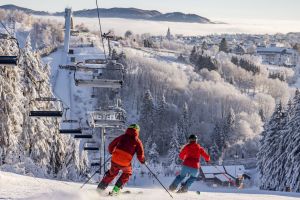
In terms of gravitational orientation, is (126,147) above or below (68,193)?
above

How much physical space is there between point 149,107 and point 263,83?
58.8 metres

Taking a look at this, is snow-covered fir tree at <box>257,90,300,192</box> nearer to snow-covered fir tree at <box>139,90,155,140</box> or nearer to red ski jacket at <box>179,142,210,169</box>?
red ski jacket at <box>179,142,210,169</box>

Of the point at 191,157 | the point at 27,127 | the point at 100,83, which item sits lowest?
the point at 27,127

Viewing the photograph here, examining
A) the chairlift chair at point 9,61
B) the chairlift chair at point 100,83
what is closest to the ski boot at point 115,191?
the chairlift chair at point 9,61

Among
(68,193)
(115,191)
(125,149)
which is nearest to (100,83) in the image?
(125,149)

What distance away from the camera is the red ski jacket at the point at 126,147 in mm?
9250

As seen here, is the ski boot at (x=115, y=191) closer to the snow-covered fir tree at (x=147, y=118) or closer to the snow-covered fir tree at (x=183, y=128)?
the snow-covered fir tree at (x=183, y=128)

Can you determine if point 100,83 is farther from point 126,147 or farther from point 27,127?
point 27,127

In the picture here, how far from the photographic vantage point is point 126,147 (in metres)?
9.23

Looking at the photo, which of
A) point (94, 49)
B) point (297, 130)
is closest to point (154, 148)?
point (297, 130)

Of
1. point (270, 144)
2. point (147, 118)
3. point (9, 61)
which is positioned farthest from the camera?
point (147, 118)

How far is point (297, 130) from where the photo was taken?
27453 millimetres

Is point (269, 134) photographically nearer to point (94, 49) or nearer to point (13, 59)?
point (13, 59)

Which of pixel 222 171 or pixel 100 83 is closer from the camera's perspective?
pixel 100 83
